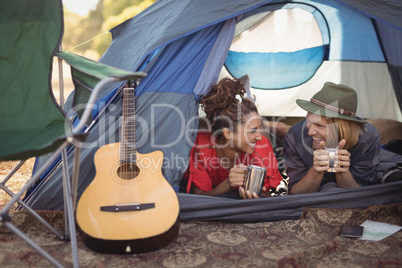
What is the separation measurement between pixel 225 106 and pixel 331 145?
2.02 ft

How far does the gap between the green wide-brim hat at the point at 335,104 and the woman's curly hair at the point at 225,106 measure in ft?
1.14

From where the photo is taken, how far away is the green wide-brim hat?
2.22 m

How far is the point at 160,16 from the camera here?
7.98 feet

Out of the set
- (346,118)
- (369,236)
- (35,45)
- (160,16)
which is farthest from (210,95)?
(369,236)

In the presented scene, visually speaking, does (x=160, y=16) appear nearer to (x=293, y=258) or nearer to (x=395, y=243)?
(x=293, y=258)

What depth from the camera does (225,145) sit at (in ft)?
8.07

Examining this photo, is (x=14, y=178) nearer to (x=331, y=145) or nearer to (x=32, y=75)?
(x=32, y=75)

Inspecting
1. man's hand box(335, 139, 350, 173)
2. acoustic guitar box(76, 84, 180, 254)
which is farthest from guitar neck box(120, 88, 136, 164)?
man's hand box(335, 139, 350, 173)

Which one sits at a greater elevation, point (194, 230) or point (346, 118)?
point (346, 118)

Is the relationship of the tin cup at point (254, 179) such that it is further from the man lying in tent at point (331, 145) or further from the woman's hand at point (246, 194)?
the man lying in tent at point (331, 145)

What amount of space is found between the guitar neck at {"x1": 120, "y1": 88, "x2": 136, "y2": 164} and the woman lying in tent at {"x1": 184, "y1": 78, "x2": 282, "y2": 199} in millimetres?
458

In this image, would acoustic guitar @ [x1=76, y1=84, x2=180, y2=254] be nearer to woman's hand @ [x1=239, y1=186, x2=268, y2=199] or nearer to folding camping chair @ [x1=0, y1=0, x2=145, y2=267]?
folding camping chair @ [x1=0, y1=0, x2=145, y2=267]

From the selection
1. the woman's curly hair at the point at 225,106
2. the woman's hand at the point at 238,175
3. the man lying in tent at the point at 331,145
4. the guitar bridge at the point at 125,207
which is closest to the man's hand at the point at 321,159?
the man lying in tent at the point at 331,145

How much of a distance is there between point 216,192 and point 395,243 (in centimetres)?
92
